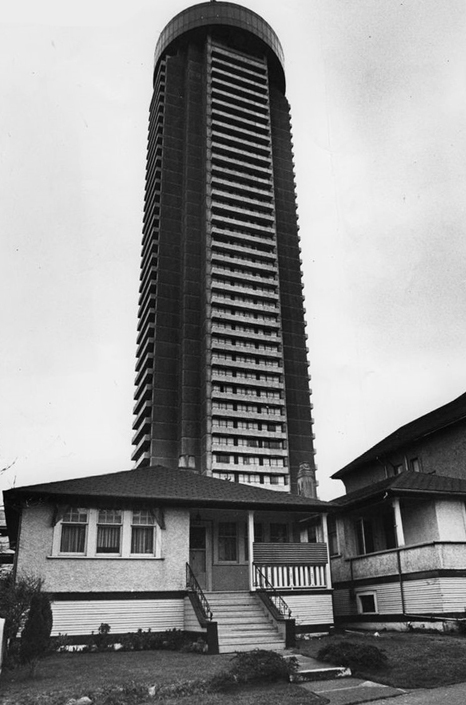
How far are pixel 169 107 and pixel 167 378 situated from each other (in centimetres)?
4717

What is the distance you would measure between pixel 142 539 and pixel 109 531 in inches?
42.7

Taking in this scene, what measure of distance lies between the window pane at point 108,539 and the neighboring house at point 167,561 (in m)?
0.03

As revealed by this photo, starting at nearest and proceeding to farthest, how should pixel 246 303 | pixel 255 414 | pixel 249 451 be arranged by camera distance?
pixel 249 451, pixel 255 414, pixel 246 303

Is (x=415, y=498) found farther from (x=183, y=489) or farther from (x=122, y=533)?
(x=122, y=533)

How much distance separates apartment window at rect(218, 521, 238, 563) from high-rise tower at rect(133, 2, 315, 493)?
57153 millimetres

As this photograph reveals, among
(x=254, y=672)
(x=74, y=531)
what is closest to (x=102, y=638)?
(x=74, y=531)

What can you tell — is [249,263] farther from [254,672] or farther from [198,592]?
[254,672]

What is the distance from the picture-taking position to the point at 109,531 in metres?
19.7

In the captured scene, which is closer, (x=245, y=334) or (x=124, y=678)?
(x=124, y=678)

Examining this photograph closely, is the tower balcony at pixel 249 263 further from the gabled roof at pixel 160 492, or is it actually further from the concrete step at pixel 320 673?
the concrete step at pixel 320 673

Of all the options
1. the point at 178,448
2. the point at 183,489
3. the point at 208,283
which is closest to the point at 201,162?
the point at 208,283

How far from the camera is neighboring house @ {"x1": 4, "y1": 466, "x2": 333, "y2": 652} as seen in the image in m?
18.3

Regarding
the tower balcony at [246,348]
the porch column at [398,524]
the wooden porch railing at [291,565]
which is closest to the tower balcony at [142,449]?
the tower balcony at [246,348]

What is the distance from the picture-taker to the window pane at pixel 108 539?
19.5 meters
